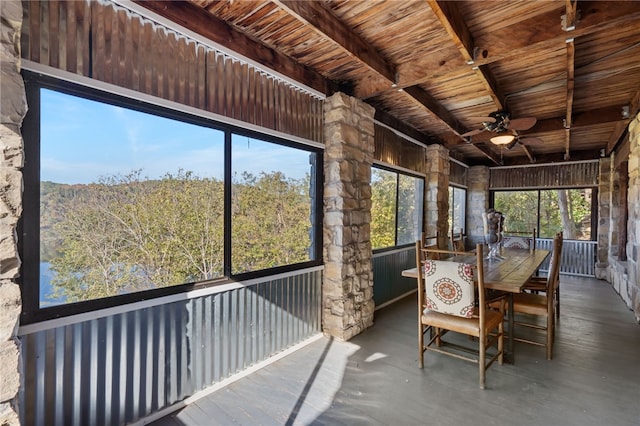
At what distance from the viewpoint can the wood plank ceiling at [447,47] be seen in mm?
2074

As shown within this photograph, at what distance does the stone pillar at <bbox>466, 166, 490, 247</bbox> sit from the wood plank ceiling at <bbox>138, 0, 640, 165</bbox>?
3431mm

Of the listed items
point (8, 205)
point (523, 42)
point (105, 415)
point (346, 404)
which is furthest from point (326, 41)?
point (105, 415)

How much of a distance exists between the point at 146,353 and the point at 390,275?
3.37 m

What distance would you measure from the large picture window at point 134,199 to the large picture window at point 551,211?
22.9 ft

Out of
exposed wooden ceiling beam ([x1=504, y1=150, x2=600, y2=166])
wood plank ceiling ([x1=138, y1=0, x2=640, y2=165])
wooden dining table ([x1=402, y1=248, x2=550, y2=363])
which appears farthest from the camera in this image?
exposed wooden ceiling beam ([x1=504, y1=150, x2=600, y2=166])

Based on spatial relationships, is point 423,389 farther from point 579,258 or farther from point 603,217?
point 579,258

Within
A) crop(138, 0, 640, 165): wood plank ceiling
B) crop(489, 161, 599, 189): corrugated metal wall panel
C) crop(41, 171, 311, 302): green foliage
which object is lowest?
crop(41, 171, 311, 302): green foliage

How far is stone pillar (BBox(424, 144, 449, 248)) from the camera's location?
5332 mm

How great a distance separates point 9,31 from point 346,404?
2784 millimetres

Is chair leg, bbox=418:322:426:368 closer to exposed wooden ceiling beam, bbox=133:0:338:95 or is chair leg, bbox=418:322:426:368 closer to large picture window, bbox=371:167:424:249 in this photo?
large picture window, bbox=371:167:424:249

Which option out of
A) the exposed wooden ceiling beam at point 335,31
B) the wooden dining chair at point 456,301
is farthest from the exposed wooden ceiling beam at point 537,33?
the wooden dining chair at point 456,301

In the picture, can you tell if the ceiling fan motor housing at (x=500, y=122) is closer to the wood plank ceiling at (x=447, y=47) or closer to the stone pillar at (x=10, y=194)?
the wood plank ceiling at (x=447, y=47)

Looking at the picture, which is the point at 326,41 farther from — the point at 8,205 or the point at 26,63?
the point at 8,205

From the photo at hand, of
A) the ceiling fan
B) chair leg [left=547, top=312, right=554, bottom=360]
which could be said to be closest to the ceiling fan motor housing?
the ceiling fan
